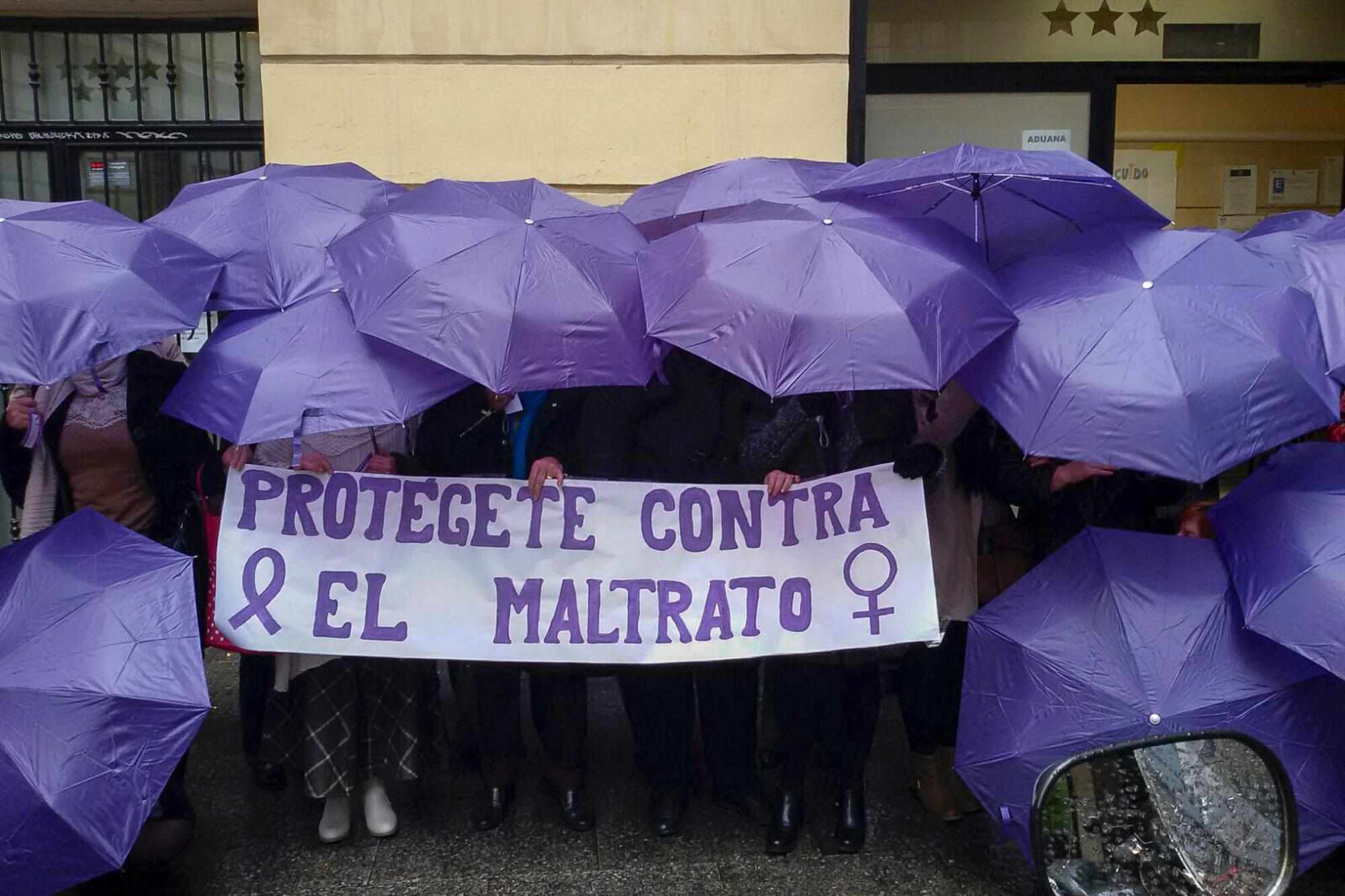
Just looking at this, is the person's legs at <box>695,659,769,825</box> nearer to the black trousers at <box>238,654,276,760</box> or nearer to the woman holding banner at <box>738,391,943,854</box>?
the woman holding banner at <box>738,391,943,854</box>

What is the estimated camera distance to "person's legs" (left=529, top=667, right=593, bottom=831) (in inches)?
180

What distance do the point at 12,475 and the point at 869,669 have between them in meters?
2.86

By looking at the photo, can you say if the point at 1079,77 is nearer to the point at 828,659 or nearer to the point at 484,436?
the point at 828,659

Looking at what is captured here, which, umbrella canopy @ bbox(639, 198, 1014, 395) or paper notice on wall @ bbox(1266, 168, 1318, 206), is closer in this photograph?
umbrella canopy @ bbox(639, 198, 1014, 395)

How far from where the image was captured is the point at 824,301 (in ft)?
12.3

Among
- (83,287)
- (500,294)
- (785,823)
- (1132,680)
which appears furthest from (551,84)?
(1132,680)

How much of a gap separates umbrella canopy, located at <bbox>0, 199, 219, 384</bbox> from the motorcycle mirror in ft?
8.93

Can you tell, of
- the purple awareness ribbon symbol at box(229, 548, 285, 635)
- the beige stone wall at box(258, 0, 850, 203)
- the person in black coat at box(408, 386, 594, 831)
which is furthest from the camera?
the beige stone wall at box(258, 0, 850, 203)

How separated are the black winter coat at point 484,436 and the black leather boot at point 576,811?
1.13m

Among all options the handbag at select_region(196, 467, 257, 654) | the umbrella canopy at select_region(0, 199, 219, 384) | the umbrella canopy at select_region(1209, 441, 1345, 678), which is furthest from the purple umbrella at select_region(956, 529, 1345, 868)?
the umbrella canopy at select_region(0, 199, 219, 384)

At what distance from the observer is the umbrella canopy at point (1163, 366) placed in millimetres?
3541

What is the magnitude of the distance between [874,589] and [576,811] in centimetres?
130

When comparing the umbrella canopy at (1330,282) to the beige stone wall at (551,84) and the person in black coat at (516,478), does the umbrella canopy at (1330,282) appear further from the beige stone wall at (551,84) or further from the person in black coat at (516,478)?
the beige stone wall at (551,84)

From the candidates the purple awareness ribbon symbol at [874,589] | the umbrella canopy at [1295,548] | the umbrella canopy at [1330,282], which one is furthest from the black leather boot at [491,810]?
the umbrella canopy at [1330,282]
